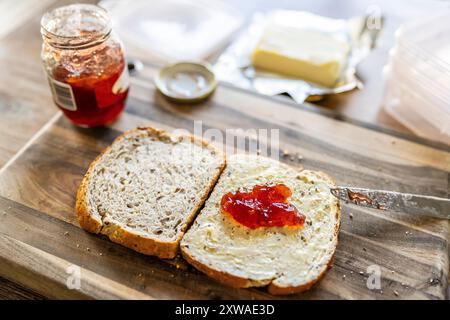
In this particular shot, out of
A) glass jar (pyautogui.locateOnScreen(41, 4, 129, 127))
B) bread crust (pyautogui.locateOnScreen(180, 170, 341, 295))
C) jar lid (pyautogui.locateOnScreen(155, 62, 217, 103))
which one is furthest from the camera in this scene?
jar lid (pyautogui.locateOnScreen(155, 62, 217, 103))

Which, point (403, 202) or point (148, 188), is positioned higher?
point (403, 202)

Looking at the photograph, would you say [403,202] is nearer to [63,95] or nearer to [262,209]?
[262,209]

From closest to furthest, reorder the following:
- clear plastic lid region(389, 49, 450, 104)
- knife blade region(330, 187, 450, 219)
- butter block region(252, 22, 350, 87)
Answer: knife blade region(330, 187, 450, 219), clear plastic lid region(389, 49, 450, 104), butter block region(252, 22, 350, 87)

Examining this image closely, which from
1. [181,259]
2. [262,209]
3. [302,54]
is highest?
[302,54]

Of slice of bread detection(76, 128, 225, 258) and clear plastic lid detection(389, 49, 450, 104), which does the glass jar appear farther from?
clear plastic lid detection(389, 49, 450, 104)

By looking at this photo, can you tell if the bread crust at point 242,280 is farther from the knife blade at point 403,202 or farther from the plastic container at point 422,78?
the plastic container at point 422,78

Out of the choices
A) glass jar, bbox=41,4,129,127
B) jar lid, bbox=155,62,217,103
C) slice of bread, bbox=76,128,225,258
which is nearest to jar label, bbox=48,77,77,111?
glass jar, bbox=41,4,129,127

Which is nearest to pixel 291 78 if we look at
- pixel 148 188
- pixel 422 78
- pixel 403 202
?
pixel 422 78
